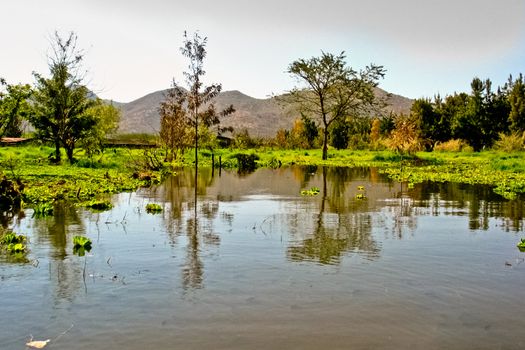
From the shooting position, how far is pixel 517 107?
61.8 m

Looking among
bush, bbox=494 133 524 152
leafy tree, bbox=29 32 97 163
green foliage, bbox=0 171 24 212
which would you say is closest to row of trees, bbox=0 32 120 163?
leafy tree, bbox=29 32 97 163

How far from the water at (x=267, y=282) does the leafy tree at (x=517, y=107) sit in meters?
50.7

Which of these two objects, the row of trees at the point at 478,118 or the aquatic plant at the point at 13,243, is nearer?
the aquatic plant at the point at 13,243

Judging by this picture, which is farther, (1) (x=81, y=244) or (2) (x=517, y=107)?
(2) (x=517, y=107)

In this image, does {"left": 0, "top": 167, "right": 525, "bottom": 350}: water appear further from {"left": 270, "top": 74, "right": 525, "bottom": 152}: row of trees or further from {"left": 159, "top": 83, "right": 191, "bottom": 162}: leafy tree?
{"left": 270, "top": 74, "right": 525, "bottom": 152}: row of trees

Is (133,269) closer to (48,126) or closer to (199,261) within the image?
(199,261)

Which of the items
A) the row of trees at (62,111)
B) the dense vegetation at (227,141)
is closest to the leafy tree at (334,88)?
the dense vegetation at (227,141)

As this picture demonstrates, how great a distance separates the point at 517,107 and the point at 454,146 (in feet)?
27.3

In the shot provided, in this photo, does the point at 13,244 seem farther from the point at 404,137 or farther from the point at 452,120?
the point at 452,120

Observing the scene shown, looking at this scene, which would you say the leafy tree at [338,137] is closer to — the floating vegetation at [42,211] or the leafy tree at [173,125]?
the leafy tree at [173,125]

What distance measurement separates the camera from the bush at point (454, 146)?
6197 centimetres

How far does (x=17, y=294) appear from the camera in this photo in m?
7.38

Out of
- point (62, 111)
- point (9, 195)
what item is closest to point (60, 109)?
point (62, 111)

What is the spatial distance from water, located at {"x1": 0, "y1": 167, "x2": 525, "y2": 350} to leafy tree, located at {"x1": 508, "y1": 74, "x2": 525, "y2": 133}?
50669 millimetres
